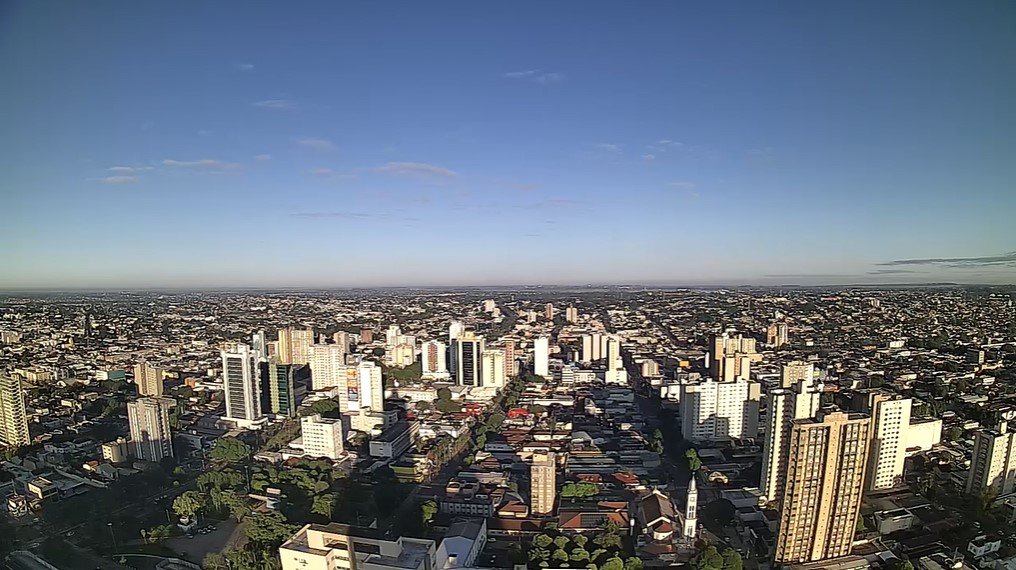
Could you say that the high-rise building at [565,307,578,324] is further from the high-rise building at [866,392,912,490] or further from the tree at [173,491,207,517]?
the tree at [173,491,207,517]

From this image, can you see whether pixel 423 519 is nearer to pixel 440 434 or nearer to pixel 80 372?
pixel 440 434

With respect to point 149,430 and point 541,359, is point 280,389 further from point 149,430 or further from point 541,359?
point 541,359

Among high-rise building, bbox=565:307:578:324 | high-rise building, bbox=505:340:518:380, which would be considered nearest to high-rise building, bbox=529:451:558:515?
high-rise building, bbox=505:340:518:380

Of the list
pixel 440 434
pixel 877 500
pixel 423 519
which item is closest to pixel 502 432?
pixel 440 434

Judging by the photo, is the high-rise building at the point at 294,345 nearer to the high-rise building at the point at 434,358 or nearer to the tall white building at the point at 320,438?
the high-rise building at the point at 434,358

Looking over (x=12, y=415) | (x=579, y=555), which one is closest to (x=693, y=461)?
(x=579, y=555)

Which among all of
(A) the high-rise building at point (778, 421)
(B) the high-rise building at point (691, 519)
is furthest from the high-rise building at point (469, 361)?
(B) the high-rise building at point (691, 519)
